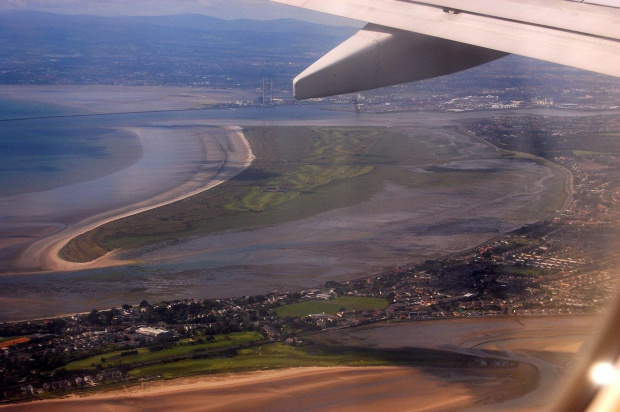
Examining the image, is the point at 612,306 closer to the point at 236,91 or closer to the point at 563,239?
the point at 563,239

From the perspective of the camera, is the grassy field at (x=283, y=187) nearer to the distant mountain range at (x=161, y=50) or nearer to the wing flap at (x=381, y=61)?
the distant mountain range at (x=161, y=50)

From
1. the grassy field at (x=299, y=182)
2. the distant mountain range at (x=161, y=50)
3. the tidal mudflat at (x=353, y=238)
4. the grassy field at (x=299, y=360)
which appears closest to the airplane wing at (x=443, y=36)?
the grassy field at (x=299, y=360)

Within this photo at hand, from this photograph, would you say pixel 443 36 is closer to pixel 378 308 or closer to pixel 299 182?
pixel 378 308

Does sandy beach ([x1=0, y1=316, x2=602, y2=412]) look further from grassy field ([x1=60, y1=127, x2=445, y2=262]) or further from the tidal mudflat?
grassy field ([x1=60, y1=127, x2=445, y2=262])

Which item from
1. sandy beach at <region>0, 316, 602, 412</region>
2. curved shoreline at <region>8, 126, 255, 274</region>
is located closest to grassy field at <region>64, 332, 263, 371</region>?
sandy beach at <region>0, 316, 602, 412</region>

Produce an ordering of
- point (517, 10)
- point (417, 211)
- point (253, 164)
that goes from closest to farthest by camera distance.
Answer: point (517, 10) → point (417, 211) → point (253, 164)

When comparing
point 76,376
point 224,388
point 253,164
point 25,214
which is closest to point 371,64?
point 224,388
